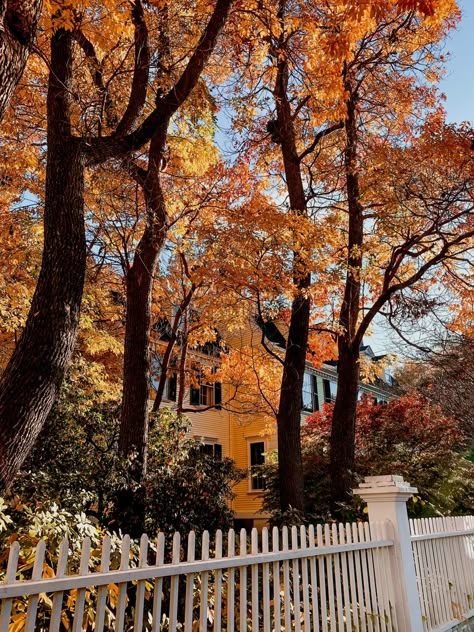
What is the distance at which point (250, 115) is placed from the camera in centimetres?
943

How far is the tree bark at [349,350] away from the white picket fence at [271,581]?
8.42 ft

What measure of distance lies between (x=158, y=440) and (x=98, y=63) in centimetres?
558

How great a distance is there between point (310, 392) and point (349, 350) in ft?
46.1

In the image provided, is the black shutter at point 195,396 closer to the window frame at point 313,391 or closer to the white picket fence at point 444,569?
the window frame at point 313,391

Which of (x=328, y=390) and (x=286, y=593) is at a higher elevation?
(x=328, y=390)

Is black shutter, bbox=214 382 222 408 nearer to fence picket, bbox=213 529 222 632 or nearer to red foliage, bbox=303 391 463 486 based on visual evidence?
red foliage, bbox=303 391 463 486

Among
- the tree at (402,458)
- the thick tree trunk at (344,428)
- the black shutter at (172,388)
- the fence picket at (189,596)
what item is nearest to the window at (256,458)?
the black shutter at (172,388)

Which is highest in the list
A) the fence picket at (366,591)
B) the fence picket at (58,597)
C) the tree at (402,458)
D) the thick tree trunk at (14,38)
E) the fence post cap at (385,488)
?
the thick tree trunk at (14,38)

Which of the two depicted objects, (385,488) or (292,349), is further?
(292,349)

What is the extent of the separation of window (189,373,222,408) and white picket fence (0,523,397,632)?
51.0ft

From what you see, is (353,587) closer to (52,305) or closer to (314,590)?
(314,590)

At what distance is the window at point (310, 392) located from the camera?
23.2 meters

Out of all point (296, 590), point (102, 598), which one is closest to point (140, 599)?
point (102, 598)

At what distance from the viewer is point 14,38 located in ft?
11.3
